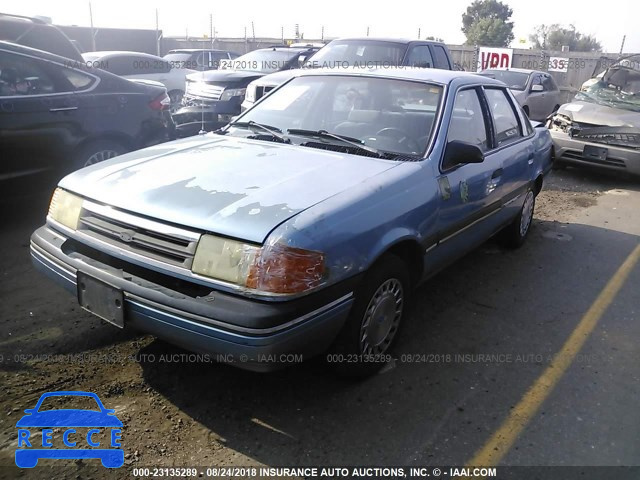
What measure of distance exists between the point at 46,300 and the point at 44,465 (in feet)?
5.50

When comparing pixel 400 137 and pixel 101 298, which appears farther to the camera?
pixel 400 137

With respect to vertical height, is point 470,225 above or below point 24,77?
below

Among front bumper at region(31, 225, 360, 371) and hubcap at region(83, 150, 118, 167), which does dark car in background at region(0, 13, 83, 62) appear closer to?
hubcap at region(83, 150, 118, 167)

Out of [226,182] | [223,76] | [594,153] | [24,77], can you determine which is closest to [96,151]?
[24,77]

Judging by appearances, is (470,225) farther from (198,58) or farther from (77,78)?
(198,58)

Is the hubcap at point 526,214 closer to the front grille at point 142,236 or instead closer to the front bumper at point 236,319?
the front bumper at point 236,319

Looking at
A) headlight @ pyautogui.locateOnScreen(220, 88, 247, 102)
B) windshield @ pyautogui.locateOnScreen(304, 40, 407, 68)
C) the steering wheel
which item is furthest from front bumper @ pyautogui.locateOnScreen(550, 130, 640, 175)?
the steering wheel

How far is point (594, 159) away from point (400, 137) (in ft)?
19.7

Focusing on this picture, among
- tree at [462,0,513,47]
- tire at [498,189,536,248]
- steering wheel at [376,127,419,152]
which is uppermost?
tree at [462,0,513,47]

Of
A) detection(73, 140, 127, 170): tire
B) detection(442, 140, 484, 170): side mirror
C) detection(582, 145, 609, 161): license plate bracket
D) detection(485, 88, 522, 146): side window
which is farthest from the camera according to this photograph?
detection(582, 145, 609, 161): license plate bracket

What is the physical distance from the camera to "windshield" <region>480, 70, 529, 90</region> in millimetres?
12734

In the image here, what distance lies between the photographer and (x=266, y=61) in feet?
37.9

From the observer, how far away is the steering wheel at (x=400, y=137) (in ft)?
11.7

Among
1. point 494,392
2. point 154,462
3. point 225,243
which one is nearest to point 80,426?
point 154,462
